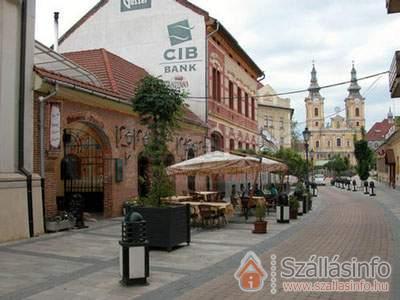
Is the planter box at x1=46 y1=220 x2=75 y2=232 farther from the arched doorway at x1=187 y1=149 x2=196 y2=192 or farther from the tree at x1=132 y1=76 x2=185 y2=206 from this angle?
the arched doorway at x1=187 y1=149 x2=196 y2=192

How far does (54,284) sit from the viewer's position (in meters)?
7.12

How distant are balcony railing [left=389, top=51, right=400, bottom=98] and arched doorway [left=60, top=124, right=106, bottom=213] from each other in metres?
10.2

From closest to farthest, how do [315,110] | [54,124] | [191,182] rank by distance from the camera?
1. [54,124]
2. [191,182]
3. [315,110]

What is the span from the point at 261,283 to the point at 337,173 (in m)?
78.7

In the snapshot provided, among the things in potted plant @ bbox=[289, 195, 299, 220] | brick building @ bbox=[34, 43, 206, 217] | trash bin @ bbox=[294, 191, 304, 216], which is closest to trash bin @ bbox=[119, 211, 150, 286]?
brick building @ bbox=[34, 43, 206, 217]

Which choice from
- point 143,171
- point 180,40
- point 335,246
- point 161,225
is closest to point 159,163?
point 161,225

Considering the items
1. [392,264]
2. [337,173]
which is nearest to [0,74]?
[392,264]

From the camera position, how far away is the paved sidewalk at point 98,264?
6785 millimetres

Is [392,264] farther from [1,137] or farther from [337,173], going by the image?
[337,173]

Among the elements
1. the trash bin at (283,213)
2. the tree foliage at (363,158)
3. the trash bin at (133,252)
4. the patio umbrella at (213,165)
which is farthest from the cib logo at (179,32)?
the tree foliage at (363,158)

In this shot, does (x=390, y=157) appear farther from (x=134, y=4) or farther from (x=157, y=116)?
(x=157, y=116)

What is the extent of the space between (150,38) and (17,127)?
14445 millimetres

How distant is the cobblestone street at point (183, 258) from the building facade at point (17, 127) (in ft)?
2.27

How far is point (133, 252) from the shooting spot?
6996mm
